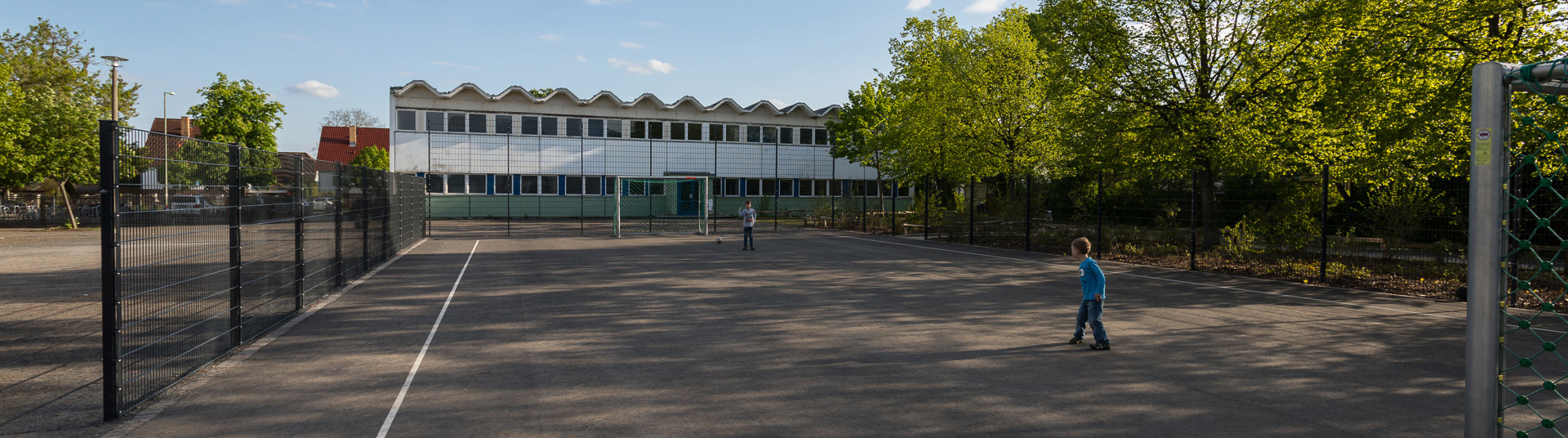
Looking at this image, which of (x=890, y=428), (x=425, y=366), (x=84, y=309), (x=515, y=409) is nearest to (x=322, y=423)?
(x=515, y=409)

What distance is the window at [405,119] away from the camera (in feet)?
124

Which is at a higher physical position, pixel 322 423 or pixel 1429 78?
pixel 1429 78

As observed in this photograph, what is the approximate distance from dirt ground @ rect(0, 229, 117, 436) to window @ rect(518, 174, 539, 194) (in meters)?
23.5

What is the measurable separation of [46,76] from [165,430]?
140 feet

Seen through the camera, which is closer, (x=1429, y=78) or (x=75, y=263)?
(x=1429, y=78)

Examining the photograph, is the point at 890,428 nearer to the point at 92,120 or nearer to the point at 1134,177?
the point at 1134,177

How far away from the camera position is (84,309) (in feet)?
32.7

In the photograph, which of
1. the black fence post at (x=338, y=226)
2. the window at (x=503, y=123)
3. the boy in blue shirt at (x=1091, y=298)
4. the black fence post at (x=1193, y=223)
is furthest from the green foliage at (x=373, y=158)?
the boy in blue shirt at (x=1091, y=298)

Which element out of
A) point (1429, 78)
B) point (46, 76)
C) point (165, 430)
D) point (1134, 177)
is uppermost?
point (46, 76)

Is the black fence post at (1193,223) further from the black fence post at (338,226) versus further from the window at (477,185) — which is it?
the window at (477,185)

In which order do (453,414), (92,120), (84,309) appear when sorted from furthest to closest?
1. (92,120)
2. (84,309)
3. (453,414)

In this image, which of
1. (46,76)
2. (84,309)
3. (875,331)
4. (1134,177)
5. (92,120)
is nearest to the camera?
(875,331)

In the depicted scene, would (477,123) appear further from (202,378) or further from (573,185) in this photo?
(202,378)

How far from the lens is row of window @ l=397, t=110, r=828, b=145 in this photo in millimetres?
38531
